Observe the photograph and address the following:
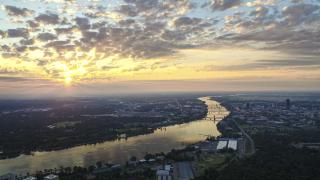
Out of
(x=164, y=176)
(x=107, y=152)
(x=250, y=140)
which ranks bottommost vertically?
(x=107, y=152)

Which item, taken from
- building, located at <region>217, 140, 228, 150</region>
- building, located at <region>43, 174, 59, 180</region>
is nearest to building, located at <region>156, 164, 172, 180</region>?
building, located at <region>43, 174, 59, 180</region>

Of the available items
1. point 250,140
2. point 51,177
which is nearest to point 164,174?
point 51,177

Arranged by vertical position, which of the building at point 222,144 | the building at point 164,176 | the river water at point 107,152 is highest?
the building at point 222,144

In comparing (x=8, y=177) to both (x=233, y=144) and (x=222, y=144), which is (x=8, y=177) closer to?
(x=222, y=144)

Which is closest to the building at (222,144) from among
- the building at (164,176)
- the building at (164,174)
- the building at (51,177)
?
the building at (164,174)

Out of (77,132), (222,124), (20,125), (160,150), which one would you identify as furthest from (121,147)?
(20,125)

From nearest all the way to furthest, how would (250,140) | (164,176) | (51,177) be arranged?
1. (164,176)
2. (51,177)
3. (250,140)

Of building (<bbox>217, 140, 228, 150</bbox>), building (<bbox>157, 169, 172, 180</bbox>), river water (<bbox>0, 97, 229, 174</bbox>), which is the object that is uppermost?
building (<bbox>217, 140, 228, 150</bbox>)

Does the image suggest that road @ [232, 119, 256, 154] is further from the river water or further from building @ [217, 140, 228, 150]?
the river water

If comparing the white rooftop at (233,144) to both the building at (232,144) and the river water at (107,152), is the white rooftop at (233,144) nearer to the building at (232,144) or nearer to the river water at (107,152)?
the building at (232,144)
